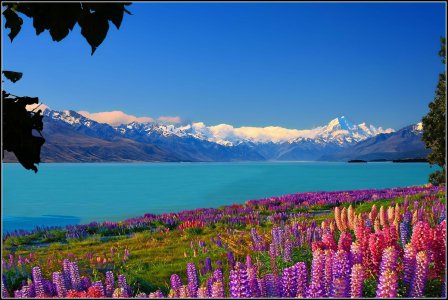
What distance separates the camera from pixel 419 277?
3.97 metres

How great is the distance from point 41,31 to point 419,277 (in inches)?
141

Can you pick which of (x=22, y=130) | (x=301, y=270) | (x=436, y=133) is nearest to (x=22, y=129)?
(x=22, y=130)

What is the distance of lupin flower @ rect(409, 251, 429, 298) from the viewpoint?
3.93m

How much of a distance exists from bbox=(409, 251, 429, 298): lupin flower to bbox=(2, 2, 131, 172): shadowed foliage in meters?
3.13

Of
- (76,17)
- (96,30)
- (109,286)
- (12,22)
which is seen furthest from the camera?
(109,286)

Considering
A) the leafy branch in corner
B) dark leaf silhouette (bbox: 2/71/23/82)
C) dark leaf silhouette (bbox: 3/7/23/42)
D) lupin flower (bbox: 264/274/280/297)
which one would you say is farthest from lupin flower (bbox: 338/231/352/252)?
dark leaf silhouette (bbox: 3/7/23/42)

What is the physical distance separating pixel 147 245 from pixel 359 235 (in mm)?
11314

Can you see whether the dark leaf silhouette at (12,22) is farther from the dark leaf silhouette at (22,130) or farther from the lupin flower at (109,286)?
the lupin flower at (109,286)

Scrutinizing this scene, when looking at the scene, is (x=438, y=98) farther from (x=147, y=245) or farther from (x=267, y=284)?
(x=267, y=284)

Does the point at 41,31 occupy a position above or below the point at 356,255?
above

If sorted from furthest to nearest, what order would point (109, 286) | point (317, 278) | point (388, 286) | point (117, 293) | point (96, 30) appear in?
point (109, 286)
point (117, 293)
point (317, 278)
point (388, 286)
point (96, 30)

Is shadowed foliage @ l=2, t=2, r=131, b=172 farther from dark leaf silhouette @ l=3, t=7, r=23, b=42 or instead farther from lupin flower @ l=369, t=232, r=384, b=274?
lupin flower @ l=369, t=232, r=384, b=274

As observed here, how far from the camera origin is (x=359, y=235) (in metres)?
5.38

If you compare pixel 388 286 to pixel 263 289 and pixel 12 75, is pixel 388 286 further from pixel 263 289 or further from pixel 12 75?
pixel 12 75
